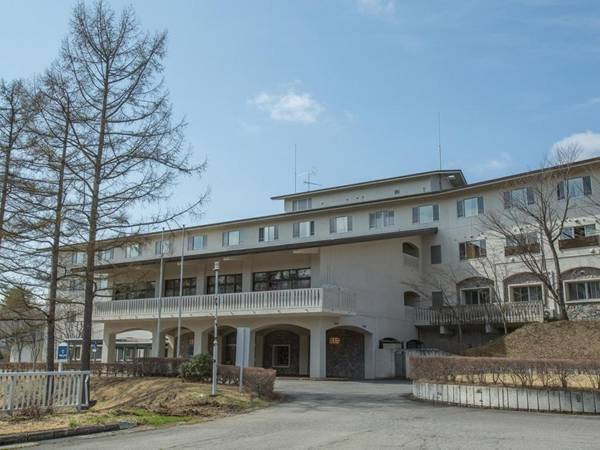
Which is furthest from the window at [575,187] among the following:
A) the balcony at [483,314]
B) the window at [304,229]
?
the window at [304,229]

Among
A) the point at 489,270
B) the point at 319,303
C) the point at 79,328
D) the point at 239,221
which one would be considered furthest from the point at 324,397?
the point at 79,328

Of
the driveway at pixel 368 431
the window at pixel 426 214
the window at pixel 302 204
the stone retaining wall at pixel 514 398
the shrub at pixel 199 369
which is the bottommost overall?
the driveway at pixel 368 431

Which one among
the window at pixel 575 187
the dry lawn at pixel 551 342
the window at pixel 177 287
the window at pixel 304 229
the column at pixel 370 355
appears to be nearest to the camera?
the dry lawn at pixel 551 342

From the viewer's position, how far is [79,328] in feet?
173

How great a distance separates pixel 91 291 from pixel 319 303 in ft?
39.1

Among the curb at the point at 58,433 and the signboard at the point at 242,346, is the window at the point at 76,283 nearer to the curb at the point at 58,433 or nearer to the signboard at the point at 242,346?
the signboard at the point at 242,346

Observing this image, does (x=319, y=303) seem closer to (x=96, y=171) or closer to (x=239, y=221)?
(x=96, y=171)

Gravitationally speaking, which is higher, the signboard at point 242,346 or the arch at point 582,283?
the arch at point 582,283

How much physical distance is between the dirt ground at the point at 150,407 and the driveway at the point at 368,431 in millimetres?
1098

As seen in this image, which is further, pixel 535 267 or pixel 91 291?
pixel 535 267

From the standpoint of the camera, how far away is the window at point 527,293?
3694cm

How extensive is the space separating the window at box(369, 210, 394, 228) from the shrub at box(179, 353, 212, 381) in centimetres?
2310

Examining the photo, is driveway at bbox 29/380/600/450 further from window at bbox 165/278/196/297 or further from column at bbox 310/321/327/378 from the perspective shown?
window at bbox 165/278/196/297

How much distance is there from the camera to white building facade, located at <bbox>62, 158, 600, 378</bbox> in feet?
107
